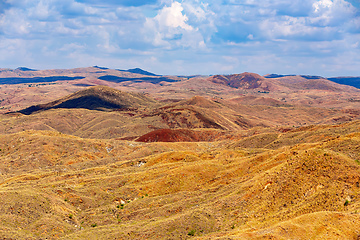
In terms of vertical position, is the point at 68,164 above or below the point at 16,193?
below

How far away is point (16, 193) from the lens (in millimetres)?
37125

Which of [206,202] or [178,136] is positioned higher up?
[206,202]

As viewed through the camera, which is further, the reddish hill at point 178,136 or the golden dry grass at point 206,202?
the reddish hill at point 178,136

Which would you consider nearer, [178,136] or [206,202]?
[206,202]

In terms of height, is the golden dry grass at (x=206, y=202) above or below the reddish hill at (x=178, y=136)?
above

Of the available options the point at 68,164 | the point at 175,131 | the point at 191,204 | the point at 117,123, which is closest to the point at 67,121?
the point at 117,123

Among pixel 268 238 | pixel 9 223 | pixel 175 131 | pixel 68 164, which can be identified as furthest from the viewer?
pixel 175 131

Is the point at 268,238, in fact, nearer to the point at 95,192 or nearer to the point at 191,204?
the point at 191,204

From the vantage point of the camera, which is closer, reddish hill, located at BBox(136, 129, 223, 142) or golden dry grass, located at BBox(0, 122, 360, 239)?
golden dry grass, located at BBox(0, 122, 360, 239)

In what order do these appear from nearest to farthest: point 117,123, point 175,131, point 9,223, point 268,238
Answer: point 268,238 → point 9,223 → point 175,131 → point 117,123

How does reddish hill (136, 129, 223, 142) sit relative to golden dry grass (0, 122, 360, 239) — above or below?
below

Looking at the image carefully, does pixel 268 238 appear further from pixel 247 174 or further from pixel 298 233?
pixel 247 174

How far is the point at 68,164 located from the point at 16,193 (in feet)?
126

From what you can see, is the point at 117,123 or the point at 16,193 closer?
the point at 16,193
